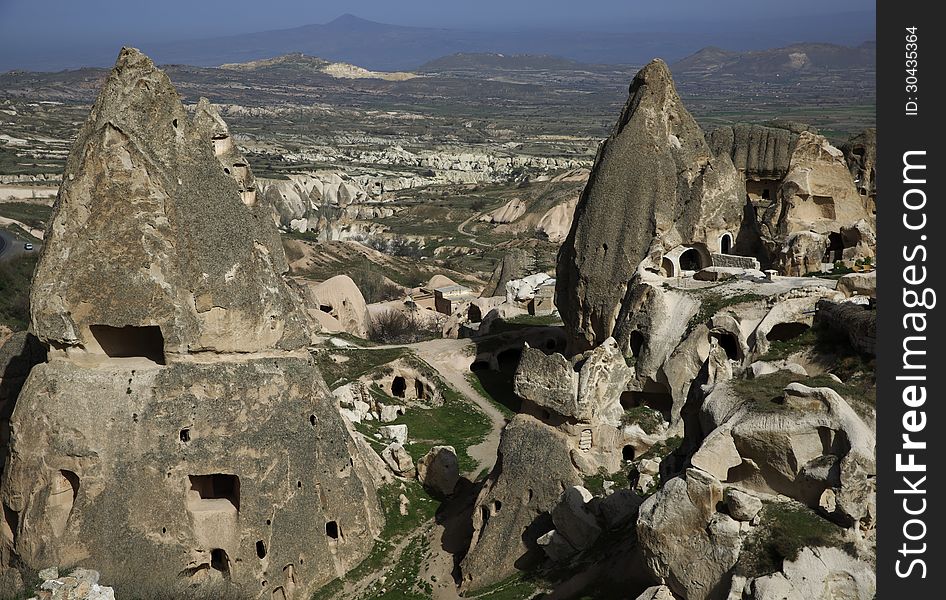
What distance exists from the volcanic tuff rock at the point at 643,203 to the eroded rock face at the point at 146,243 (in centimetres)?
1602

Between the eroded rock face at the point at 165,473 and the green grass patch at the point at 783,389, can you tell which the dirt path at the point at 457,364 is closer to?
the eroded rock face at the point at 165,473

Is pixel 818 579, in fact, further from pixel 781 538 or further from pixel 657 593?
pixel 657 593

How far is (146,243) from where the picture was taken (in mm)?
20344

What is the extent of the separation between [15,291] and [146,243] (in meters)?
34.5

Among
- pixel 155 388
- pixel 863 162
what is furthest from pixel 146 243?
pixel 863 162

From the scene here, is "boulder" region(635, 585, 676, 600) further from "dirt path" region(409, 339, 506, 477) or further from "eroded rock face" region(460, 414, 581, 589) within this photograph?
"dirt path" region(409, 339, 506, 477)

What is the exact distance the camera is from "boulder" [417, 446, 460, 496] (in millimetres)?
25812

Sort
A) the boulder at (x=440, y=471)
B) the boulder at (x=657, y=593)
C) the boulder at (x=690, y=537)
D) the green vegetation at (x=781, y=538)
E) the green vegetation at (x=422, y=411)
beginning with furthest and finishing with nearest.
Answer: the green vegetation at (x=422, y=411) < the boulder at (x=440, y=471) < the boulder at (x=657, y=593) < the boulder at (x=690, y=537) < the green vegetation at (x=781, y=538)

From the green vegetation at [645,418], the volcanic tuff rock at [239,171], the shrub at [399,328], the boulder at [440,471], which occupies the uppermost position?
the volcanic tuff rock at [239,171]

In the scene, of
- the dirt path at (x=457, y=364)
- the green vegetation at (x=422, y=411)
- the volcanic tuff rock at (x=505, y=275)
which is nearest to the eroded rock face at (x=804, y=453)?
the green vegetation at (x=422, y=411)

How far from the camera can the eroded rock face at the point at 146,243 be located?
2027 centimetres

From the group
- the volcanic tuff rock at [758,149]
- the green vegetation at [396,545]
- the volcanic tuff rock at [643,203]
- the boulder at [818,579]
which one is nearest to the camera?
the boulder at [818,579]
